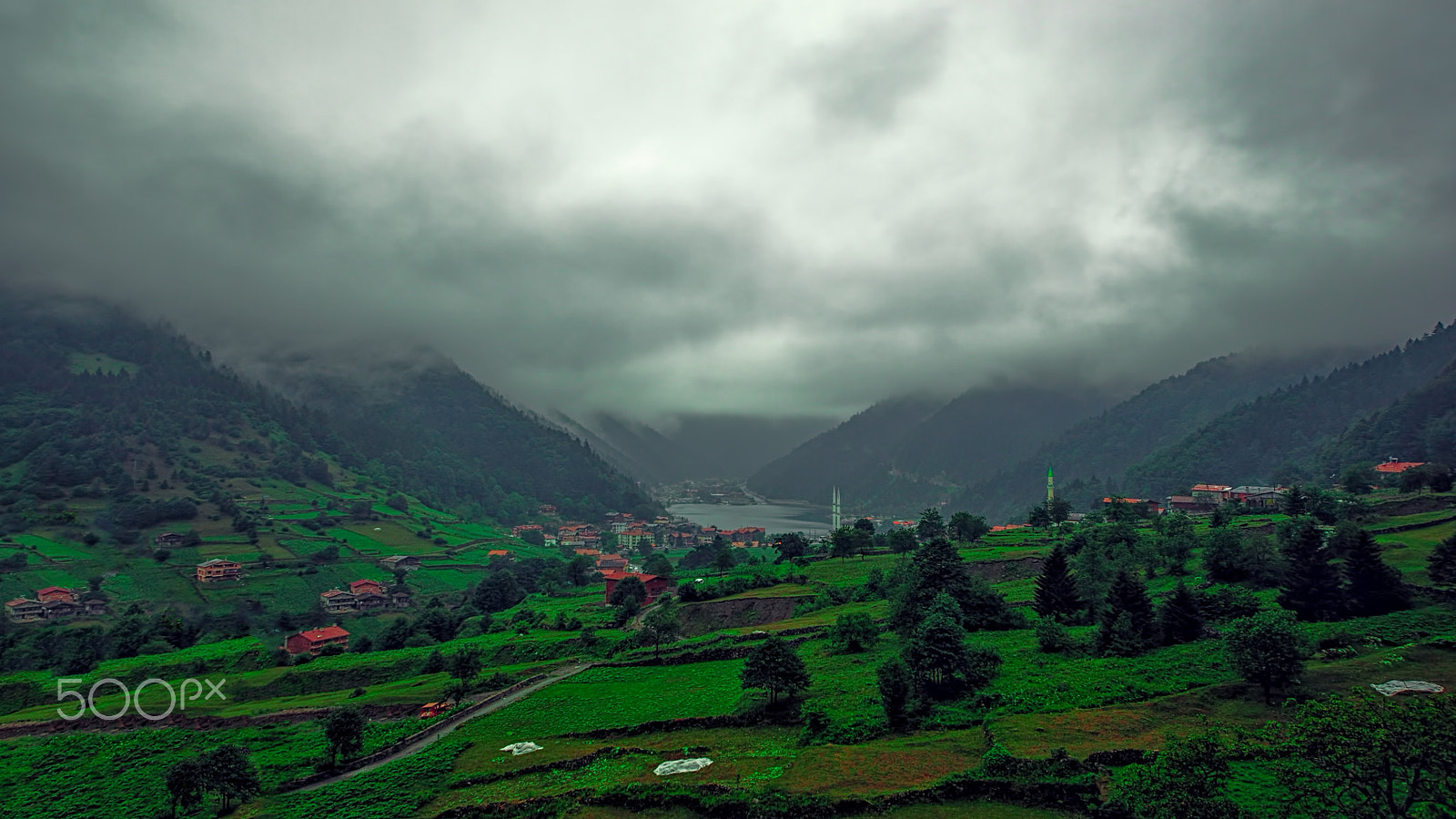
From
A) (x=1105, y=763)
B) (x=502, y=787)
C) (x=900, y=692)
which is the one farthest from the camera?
(x=900, y=692)

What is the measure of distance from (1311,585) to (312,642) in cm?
7477

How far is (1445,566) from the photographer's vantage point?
3478cm

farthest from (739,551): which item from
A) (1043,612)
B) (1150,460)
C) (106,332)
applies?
(106,332)

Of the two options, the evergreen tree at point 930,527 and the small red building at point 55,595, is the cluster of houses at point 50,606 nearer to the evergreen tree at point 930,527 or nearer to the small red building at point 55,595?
the small red building at point 55,595

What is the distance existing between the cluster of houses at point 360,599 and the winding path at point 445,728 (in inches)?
1916

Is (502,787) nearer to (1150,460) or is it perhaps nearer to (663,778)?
(663,778)

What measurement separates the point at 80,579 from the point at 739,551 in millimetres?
89678

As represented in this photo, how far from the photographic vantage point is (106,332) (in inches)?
7013

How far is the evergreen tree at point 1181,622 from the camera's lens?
3534 cm

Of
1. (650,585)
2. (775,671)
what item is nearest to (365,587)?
(650,585)

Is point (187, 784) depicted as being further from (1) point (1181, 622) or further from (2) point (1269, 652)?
(1) point (1181, 622)

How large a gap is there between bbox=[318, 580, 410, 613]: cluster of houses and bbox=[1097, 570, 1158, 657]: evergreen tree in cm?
8200

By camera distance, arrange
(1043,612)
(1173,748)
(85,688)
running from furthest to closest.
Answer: (85,688), (1043,612), (1173,748)

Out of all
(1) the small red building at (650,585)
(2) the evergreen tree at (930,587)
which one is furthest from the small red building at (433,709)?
(1) the small red building at (650,585)
